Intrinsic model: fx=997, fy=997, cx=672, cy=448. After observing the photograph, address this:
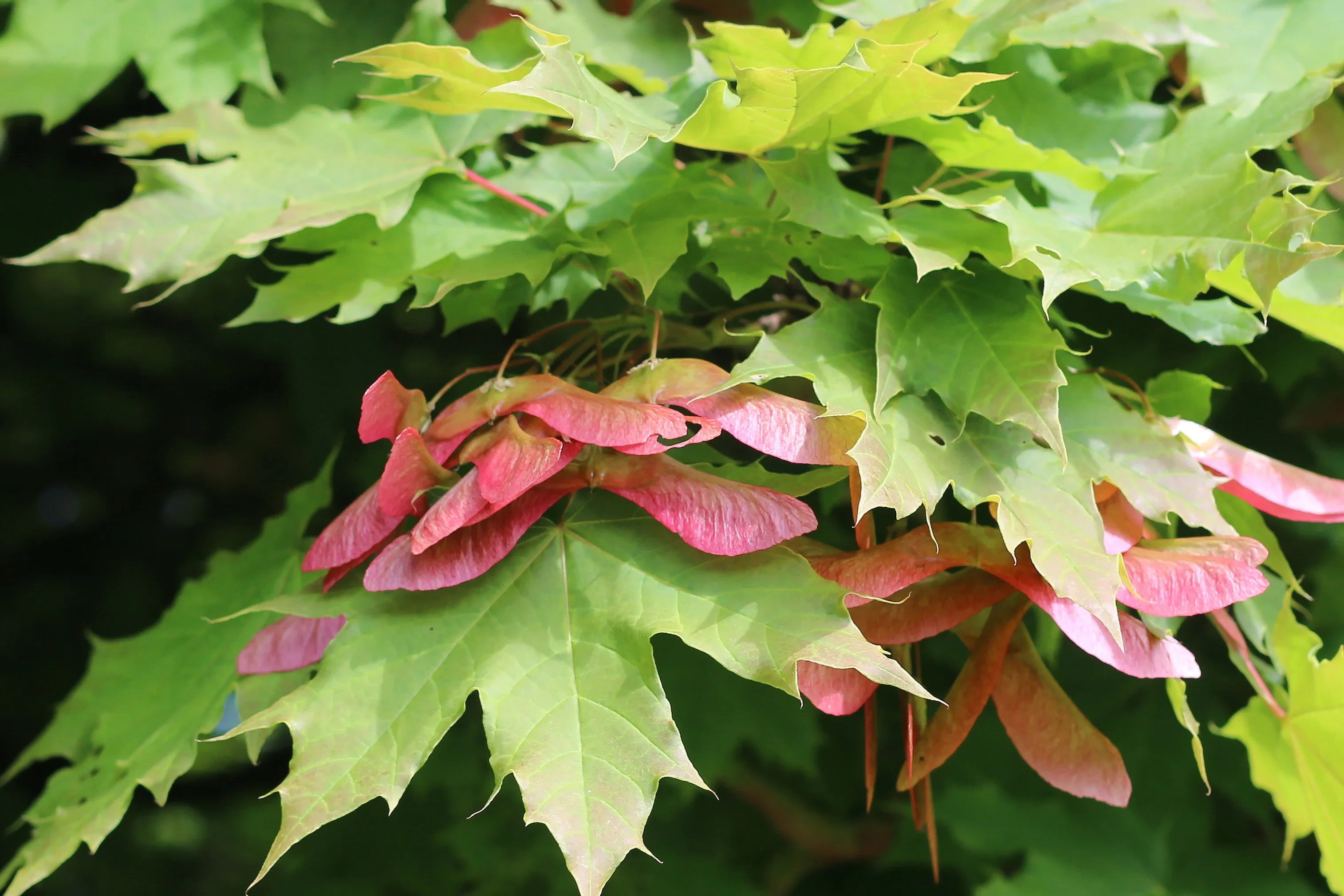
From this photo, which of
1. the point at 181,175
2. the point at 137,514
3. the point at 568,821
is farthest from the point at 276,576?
the point at 137,514

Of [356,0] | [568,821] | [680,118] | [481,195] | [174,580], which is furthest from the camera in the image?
[174,580]

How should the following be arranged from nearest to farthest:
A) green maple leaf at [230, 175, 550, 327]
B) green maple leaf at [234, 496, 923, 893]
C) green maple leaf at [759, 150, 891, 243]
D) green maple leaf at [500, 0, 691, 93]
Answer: green maple leaf at [234, 496, 923, 893] < green maple leaf at [759, 150, 891, 243] < green maple leaf at [230, 175, 550, 327] < green maple leaf at [500, 0, 691, 93]

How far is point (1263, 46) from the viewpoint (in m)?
0.75

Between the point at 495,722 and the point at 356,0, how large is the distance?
0.75m

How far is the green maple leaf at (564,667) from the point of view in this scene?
0.46 metres

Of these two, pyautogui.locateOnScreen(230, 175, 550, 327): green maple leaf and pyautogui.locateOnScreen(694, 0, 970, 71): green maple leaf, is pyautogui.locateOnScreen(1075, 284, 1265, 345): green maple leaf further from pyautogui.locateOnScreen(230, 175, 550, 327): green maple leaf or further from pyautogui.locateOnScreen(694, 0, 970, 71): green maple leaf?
pyautogui.locateOnScreen(230, 175, 550, 327): green maple leaf

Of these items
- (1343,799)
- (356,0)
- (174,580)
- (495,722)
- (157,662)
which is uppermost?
(356,0)

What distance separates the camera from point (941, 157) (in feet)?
2.08

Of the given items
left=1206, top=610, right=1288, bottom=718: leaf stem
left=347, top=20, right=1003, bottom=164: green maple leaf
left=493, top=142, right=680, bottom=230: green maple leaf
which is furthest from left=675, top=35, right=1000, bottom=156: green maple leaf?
left=1206, top=610, right=1288, bottom=718: leaf stem

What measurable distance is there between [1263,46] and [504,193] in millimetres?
577

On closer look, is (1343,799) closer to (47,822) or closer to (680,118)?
(680,118)

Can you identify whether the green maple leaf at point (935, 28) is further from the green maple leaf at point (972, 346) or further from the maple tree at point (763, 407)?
the green maple leaf at point (972, 346)

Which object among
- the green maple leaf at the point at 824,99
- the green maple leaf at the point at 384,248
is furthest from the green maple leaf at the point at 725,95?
the green maple leaf at the point at 384,248

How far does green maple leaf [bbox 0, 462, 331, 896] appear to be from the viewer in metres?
0.64
